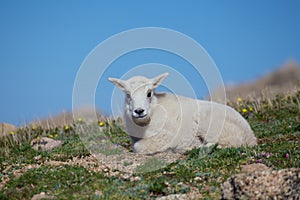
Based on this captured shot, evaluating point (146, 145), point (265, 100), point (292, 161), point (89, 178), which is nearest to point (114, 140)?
point (146, 145)

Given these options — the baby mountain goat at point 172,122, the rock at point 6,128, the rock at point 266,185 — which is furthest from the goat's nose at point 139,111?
the rock at point 6,128

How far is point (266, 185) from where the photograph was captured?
7008mm

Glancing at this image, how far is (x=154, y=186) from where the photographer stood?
8469mm

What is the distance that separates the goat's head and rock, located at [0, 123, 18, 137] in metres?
7.69

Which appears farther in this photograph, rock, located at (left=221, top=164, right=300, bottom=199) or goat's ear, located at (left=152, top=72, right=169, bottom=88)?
goat's ear, located at (left=152, top=72, right=169, bottom=88)

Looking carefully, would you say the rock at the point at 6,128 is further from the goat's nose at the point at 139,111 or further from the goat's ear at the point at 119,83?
the goat's nose at the point at 139,111

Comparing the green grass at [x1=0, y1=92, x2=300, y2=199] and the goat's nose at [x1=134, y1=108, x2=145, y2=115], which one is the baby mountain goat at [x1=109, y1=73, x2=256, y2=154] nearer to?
the goat's nose at [x1=134, y1=108, x2=145, y2=115]

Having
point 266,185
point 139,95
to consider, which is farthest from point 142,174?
point 266,185

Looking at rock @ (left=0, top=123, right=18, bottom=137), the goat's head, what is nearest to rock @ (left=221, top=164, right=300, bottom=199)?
the goat's head

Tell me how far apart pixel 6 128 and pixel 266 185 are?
14033 millimetres

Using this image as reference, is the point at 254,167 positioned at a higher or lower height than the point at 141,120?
lower

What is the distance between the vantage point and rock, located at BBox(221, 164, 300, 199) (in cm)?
688

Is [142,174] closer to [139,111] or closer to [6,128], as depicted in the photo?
[139,111]

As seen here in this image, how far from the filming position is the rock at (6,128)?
712 inches
